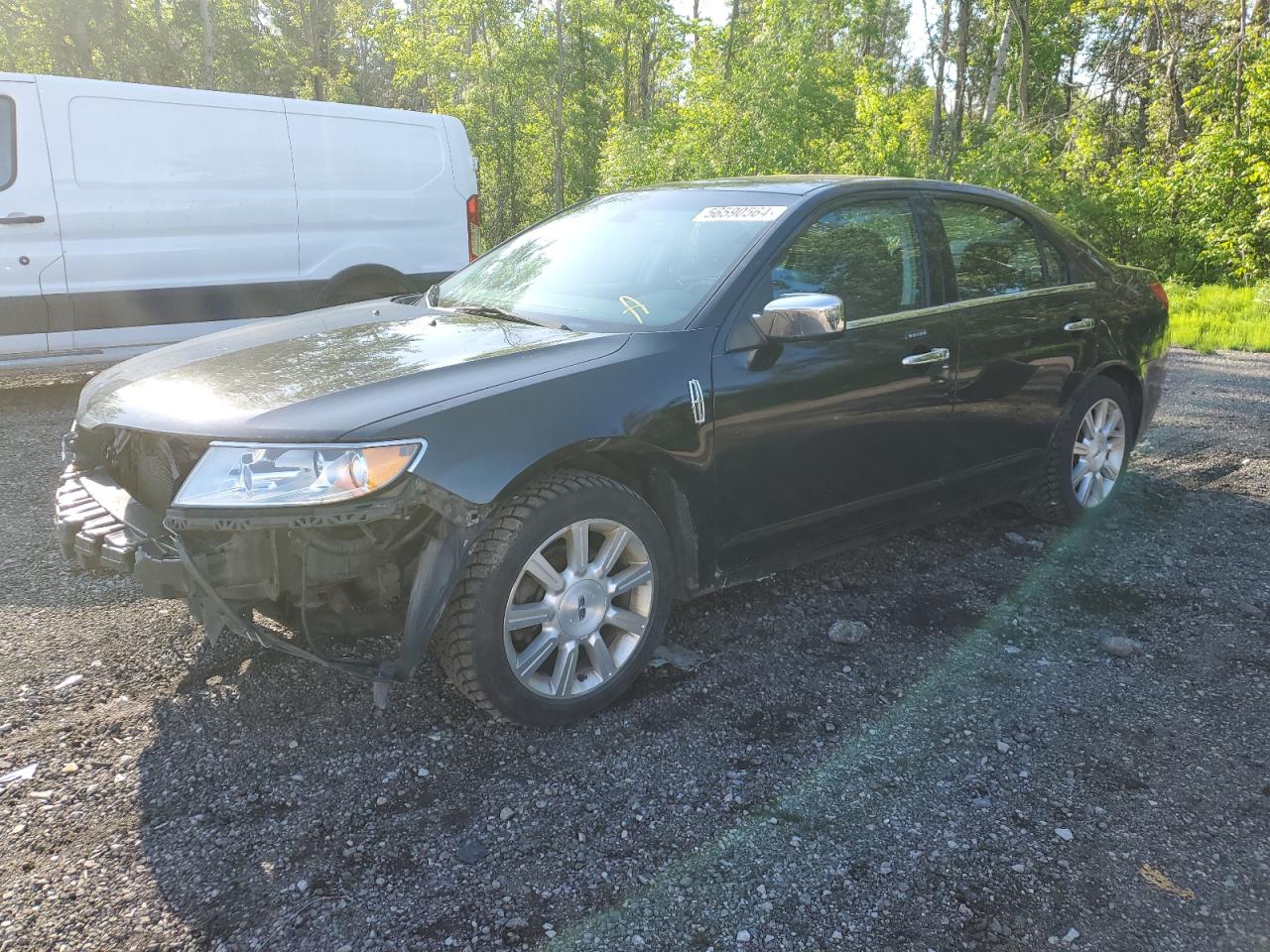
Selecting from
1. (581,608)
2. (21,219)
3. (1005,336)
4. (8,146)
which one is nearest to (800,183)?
(1005,336)

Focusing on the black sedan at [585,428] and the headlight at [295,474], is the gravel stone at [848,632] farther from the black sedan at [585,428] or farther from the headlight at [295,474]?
the headlight at [295,474]

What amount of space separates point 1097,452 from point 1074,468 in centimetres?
22

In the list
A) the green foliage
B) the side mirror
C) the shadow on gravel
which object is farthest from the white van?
the green foliage

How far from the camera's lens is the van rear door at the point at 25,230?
646cm

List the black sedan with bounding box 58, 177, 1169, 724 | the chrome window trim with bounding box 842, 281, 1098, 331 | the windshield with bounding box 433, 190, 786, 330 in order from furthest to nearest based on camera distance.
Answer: the chrome window trim with bounding box 842, 281, 1098, 331, the windshield with bounding box 433, 190, 786, 330, the black sedan with bounding box 58, 177, 1169, 724

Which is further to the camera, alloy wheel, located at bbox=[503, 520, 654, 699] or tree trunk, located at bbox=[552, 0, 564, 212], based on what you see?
tree trunk, located at bbox=[552, 0, 564, 212]

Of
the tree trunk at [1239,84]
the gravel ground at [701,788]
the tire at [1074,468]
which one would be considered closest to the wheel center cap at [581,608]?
the gravel ground at [701,788]

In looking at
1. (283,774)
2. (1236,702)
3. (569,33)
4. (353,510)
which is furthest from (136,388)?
(569,33)

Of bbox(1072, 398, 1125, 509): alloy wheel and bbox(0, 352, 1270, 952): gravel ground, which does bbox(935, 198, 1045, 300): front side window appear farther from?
bbox(0, 352, 1270, 952): gravel ground

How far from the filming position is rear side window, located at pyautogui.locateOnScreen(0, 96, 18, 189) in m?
6.45

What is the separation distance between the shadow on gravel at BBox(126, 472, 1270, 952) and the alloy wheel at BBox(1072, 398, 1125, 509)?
1.13 metres

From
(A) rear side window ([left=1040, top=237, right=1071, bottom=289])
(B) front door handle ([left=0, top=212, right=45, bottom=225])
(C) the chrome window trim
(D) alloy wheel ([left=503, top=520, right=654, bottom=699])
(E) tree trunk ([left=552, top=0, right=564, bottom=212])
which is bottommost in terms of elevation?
(D) alloy wheel ([left=503, top=520, right=654, bottom=699])

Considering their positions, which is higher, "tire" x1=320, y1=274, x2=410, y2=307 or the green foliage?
the green foliage

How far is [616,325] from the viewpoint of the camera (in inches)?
125
